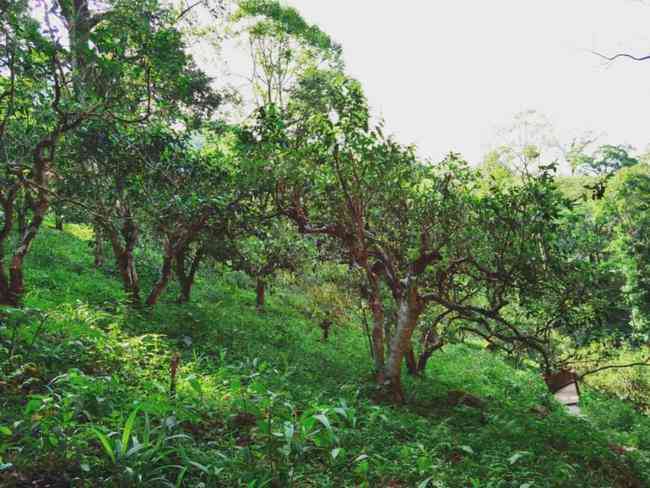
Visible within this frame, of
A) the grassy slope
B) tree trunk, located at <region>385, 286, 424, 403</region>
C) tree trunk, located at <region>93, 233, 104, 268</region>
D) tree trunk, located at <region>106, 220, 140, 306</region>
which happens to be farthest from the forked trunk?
tree trunk, located at <region>385, 286, 424, 403</region>

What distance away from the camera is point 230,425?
4.93 metres

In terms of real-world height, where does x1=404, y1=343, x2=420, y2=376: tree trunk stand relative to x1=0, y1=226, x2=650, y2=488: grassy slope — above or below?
below

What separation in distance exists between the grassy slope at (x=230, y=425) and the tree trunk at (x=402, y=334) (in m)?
0.52

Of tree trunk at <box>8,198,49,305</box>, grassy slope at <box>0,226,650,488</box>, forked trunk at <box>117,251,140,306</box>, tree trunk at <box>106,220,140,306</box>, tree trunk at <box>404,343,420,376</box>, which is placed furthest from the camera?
tree trunk at <box>404,343,420,376</box>

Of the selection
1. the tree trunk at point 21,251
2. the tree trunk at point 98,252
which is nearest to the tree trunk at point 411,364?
the tree trunk at point 21,251

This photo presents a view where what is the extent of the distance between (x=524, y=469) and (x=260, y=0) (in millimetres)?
24214

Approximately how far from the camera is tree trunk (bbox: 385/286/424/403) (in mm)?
8969

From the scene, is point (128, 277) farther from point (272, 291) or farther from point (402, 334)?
point (402, 334)

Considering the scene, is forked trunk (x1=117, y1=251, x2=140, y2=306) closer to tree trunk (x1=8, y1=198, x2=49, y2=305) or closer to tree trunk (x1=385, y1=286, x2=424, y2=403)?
tree trunk (x1=8, y1=198, x2=49, y2=305)

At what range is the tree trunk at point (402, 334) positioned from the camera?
29.4 ft

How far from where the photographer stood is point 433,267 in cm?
889

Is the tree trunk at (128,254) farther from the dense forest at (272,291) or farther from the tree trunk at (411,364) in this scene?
the tree trunk at (411,364)

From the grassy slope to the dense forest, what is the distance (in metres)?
0.03

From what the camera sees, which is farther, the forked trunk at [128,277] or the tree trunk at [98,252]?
the tree trunk at [98,252]
